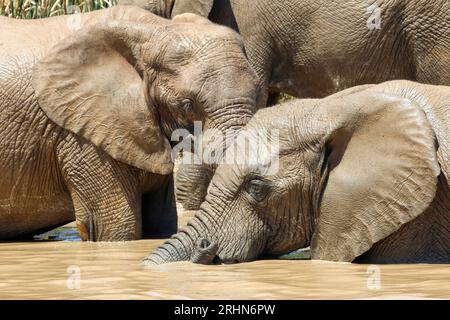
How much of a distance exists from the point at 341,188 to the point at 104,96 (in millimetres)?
2177

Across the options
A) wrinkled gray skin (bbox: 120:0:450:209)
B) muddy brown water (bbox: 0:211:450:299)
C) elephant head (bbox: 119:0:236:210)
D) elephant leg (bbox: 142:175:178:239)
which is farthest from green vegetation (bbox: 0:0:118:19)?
muddy brown water (bbox: 0:211:450:299)

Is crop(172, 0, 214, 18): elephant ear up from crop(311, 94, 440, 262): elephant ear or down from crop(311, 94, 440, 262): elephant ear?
down

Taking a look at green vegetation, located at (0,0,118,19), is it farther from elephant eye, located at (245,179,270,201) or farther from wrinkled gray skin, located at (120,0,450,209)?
elephant eye, located at (245,179,270,201)

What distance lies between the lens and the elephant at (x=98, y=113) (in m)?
8.38

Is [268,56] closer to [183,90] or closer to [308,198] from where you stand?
[183,90]

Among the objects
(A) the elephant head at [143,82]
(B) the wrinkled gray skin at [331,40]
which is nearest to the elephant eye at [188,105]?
(A) the elephant head at [143,82]

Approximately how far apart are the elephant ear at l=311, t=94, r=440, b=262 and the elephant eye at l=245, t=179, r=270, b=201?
0.31 meters

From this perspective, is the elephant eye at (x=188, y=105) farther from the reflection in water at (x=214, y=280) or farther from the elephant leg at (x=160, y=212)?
the reflection in water at (x=214, y=280)

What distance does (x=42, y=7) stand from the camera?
52.9 ft

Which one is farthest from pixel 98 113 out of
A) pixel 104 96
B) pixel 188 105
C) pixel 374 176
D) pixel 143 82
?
pixel 374 176

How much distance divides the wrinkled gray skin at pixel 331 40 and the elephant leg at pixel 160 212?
147 centimetres

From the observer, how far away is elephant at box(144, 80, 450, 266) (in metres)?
6.79
